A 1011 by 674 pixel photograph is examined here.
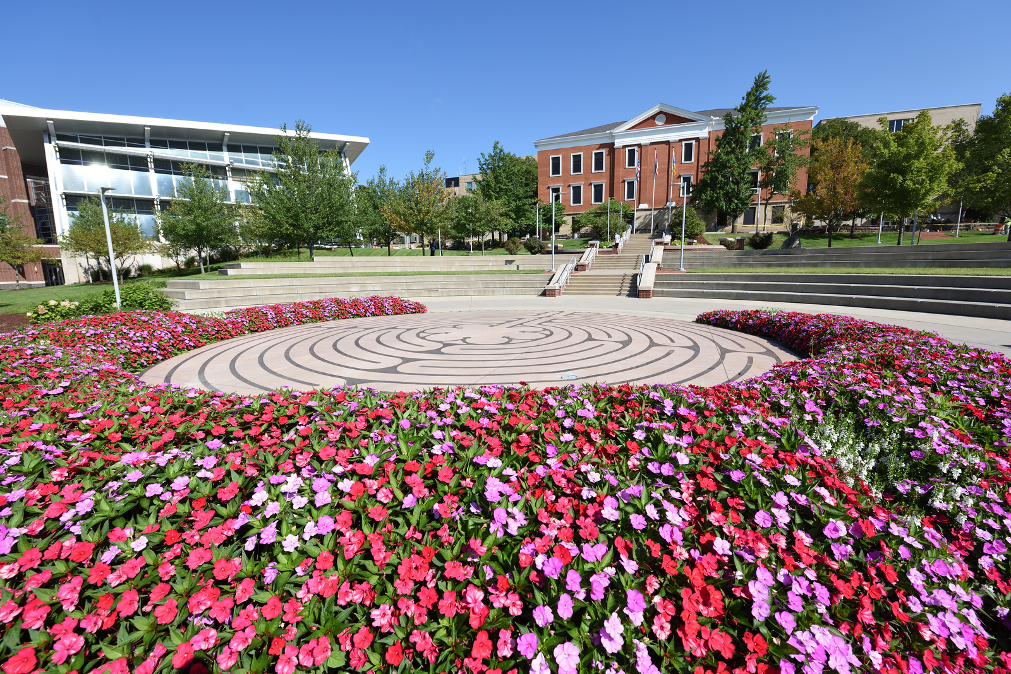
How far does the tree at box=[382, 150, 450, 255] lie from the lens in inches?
1131

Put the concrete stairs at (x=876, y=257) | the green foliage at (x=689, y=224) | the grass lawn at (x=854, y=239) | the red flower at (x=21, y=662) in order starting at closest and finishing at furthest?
the red flower at (x=21, y=662) < the concrete stairs at (x=876, y=257) < the grass lawn at (x=854, y=239) < the green foliage at (x=689, y=224)

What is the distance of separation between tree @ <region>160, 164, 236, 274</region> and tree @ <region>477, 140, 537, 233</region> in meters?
20.2

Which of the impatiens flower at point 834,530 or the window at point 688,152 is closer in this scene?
the impatiens flower at point 834,530

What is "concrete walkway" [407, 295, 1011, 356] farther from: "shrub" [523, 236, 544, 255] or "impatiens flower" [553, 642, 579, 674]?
"shrub" [523, 236, 544, 255]

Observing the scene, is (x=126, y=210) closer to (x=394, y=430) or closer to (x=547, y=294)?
(x=547, y=294)

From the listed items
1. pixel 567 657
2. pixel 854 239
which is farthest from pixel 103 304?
pixel 854 239

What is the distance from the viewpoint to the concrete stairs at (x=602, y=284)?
62.8ft

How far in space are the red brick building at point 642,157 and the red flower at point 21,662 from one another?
1631 inches

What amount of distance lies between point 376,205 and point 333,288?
20853 mm

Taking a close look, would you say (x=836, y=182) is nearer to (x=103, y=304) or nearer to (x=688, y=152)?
(x=688, y=152)

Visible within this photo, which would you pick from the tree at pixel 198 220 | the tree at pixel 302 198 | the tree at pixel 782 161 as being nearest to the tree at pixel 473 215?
the tree at pixel 302 198

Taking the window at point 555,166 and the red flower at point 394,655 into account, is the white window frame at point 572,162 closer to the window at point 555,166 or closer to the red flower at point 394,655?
the window at point 555,166

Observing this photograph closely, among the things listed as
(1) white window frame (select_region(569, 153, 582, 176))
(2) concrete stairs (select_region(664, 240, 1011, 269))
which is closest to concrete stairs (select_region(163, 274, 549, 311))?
(2) concrete stairs (select_region(664, 240, 1011, 269))

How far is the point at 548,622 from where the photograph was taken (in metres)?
1.65
